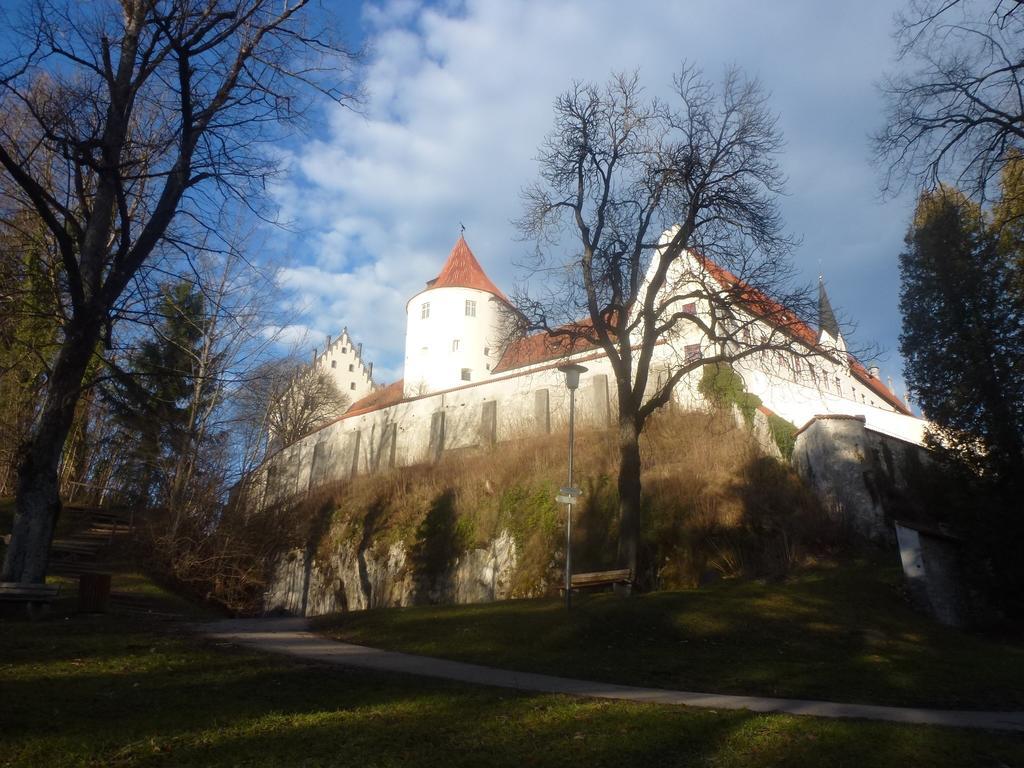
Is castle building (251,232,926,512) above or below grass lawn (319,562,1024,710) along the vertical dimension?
above

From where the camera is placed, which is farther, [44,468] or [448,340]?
[448,340]

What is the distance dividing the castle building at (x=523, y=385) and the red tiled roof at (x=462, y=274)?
436mm

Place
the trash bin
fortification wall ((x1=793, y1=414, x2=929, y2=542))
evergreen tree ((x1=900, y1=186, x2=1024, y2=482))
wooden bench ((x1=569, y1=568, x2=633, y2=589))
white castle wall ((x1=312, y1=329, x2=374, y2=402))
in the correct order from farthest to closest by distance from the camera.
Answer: white castle wall ((x1=312, y1=329, x2=374, y2=402)), fortification wall ((x1=793, y1=414, x2=929, y2=542)), evergreen tree ((x1=900, y1=186, x2=1024, y2=482)), wooden bench ((x1=569, y1=568, x2=633, y2=589)), the trash bin

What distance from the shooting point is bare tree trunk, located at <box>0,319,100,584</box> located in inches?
443

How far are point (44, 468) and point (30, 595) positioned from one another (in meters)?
1.86

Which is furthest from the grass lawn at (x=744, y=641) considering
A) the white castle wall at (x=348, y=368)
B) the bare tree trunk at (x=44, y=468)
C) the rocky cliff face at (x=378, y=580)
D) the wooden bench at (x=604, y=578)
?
the white castle wall at (x=348, y=368)

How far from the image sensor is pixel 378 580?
87.2 ft

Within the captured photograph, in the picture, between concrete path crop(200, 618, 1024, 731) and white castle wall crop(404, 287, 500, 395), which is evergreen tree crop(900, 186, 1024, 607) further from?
white castle wall crop(404, 287, 500, 395)

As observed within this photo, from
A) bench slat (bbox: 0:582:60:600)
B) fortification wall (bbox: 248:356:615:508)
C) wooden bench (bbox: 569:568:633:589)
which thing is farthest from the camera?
fortification wall (bbox: 248:356:615:508)

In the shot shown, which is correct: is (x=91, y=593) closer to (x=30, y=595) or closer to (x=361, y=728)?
(x=30, y=595)

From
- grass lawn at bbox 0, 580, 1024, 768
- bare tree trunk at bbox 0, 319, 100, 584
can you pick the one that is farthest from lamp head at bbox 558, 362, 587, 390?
A: grass lawn at bbox 0, 580, 1024, 768

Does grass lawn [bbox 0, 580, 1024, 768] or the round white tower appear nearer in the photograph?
grass lawn [bbox 0, 580, 1024, 768]

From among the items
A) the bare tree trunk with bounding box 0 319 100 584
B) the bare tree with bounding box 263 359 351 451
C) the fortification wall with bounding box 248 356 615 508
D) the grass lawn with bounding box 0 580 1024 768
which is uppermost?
the bare tree with bounding box 263 359 351 451

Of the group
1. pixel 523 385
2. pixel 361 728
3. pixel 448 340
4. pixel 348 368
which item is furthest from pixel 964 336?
pixel 348 368
